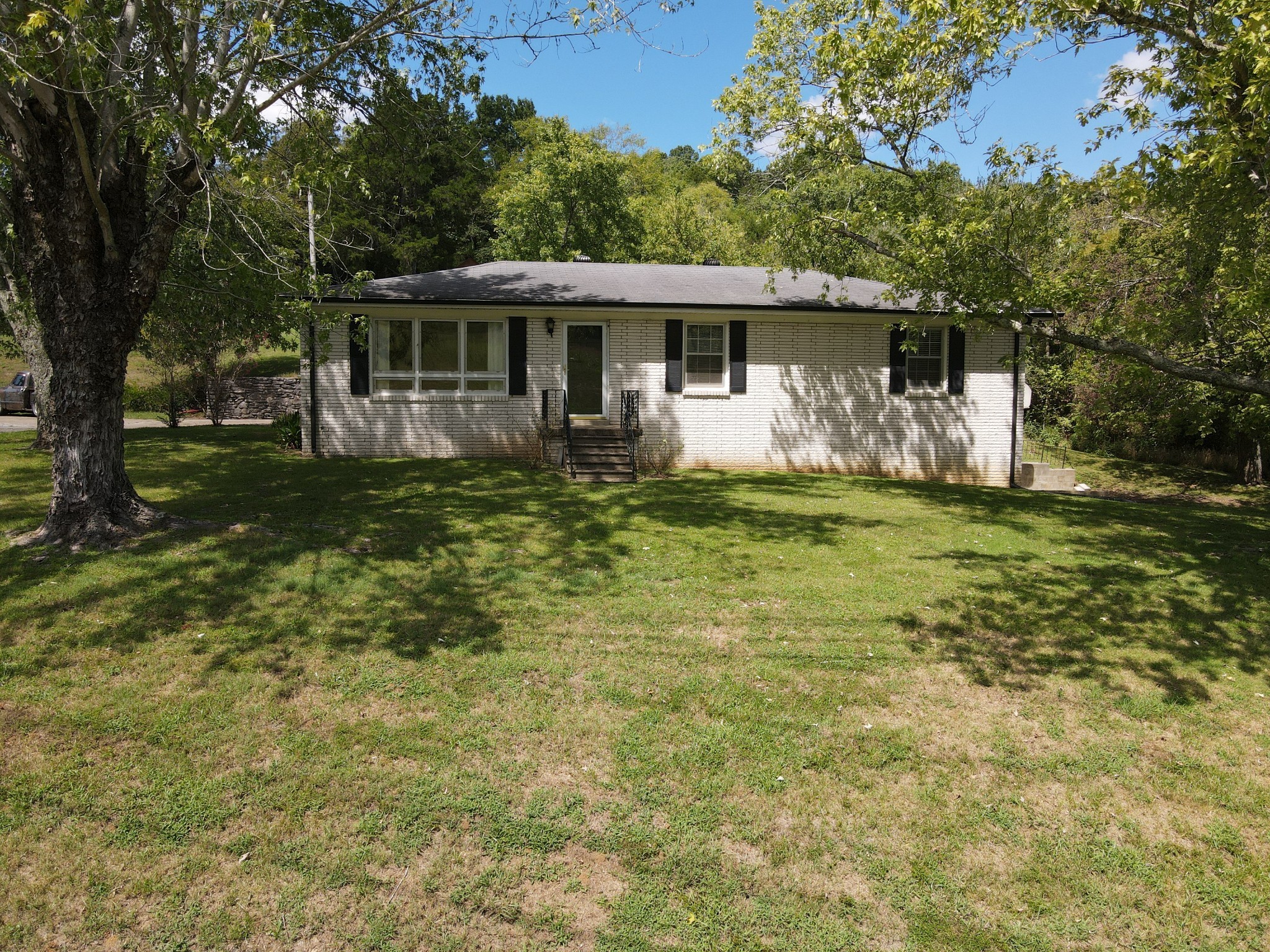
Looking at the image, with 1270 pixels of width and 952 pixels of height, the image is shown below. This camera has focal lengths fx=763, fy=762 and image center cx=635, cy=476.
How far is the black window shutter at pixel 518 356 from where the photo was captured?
1403 centimetres

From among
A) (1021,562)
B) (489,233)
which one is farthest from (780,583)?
(489,233)

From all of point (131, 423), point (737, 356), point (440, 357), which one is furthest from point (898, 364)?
point (131, 423)

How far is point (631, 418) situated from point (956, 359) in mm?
6549

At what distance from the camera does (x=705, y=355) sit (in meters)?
14.6

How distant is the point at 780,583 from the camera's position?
6926mm

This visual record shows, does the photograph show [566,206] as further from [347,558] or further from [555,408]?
[347,558]

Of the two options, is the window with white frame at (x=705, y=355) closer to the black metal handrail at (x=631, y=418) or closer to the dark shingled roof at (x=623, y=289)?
the dark shingled roof at (x=623, y=289)

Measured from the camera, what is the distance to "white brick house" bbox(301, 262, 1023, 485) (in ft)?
45.8

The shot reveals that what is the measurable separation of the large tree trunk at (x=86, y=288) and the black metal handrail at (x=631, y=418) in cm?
771

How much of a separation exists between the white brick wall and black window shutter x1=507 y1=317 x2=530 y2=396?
97 millimetres

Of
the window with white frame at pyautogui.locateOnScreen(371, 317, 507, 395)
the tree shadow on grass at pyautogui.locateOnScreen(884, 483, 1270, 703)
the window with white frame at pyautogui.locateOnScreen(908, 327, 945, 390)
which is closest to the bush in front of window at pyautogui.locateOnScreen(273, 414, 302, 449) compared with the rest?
the window with white frame at pyautogui.locateOnScreen(371, 317, 507, 395)

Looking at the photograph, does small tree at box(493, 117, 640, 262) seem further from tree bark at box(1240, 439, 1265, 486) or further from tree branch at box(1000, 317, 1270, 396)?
tree bark at box(1240, 439, 1265, 486)

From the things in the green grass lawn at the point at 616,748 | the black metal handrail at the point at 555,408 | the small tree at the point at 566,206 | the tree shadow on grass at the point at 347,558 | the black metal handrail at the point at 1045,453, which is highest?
the small tree at the point at 566,206

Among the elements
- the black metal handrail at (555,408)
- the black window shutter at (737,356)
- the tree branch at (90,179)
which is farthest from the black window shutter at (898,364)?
the tree branch at (90,179)
